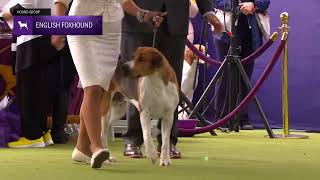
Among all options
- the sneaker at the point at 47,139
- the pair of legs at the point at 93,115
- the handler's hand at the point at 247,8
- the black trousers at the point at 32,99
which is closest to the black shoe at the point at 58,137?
the sneaker at the point at 47,139

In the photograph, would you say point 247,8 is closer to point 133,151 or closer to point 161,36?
point 161,36

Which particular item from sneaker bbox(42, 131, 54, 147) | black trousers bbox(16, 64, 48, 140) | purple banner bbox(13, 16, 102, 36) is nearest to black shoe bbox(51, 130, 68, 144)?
sneaker bbox(42, 131, 54, 147)

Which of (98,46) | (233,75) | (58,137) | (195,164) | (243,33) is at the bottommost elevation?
(58,137)

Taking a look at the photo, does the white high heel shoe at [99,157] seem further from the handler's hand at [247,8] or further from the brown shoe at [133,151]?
the handler's hand at [247,8]

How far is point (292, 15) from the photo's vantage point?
10.0 meters

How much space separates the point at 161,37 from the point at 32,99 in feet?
5.79

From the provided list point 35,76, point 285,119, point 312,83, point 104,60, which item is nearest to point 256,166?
point 104,60

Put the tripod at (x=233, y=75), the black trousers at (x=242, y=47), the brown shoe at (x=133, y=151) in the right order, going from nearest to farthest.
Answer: the brown shoe at (x=133, y=151)
the tripod at (x=233, y=75)
the black trousers at (x=242, y=47)

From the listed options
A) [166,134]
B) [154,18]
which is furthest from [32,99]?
[154,18]

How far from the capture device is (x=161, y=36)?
17.1ft

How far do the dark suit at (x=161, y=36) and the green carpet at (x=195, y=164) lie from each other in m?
0.31

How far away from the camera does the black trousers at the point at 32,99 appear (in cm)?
630

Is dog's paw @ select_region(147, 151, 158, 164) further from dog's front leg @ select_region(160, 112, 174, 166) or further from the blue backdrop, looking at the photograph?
the blue backdrop

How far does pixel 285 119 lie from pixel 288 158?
279 centimetres
